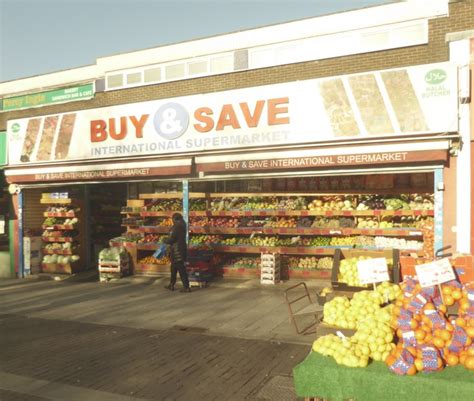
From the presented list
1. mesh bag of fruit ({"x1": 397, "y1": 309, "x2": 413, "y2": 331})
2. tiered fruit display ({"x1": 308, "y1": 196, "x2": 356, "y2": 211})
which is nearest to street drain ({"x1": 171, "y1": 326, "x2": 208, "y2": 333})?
mesh bag of fruit ({"x1": 397, "y1": 309, "x2": 413, "y2": 331})

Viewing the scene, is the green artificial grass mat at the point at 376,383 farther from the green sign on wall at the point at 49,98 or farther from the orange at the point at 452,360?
the green sign on wall at the point at 49,98

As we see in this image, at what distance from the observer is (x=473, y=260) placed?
5375 millimetres

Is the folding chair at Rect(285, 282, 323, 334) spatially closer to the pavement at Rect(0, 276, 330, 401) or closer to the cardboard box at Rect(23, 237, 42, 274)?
the pavement at Rect(0, 276, 330, 401)

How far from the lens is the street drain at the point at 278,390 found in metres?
5.14

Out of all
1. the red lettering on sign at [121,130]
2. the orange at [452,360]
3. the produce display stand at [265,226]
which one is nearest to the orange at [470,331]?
the orange at [452,360]

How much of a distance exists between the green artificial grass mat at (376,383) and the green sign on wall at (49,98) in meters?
13.4

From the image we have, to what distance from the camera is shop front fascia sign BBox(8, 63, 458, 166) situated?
9.70 m

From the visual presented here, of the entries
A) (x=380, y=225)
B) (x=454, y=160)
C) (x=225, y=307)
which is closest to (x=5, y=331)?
(x=225, y=307)

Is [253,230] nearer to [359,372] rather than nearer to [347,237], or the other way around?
[347,237]

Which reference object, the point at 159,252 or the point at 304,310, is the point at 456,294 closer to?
the point at 304,310

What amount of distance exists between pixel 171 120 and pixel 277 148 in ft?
11.0

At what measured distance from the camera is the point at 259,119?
11.5 m

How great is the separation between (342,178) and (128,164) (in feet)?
20.3

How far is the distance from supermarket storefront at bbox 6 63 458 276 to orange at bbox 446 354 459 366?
6.12 metres
